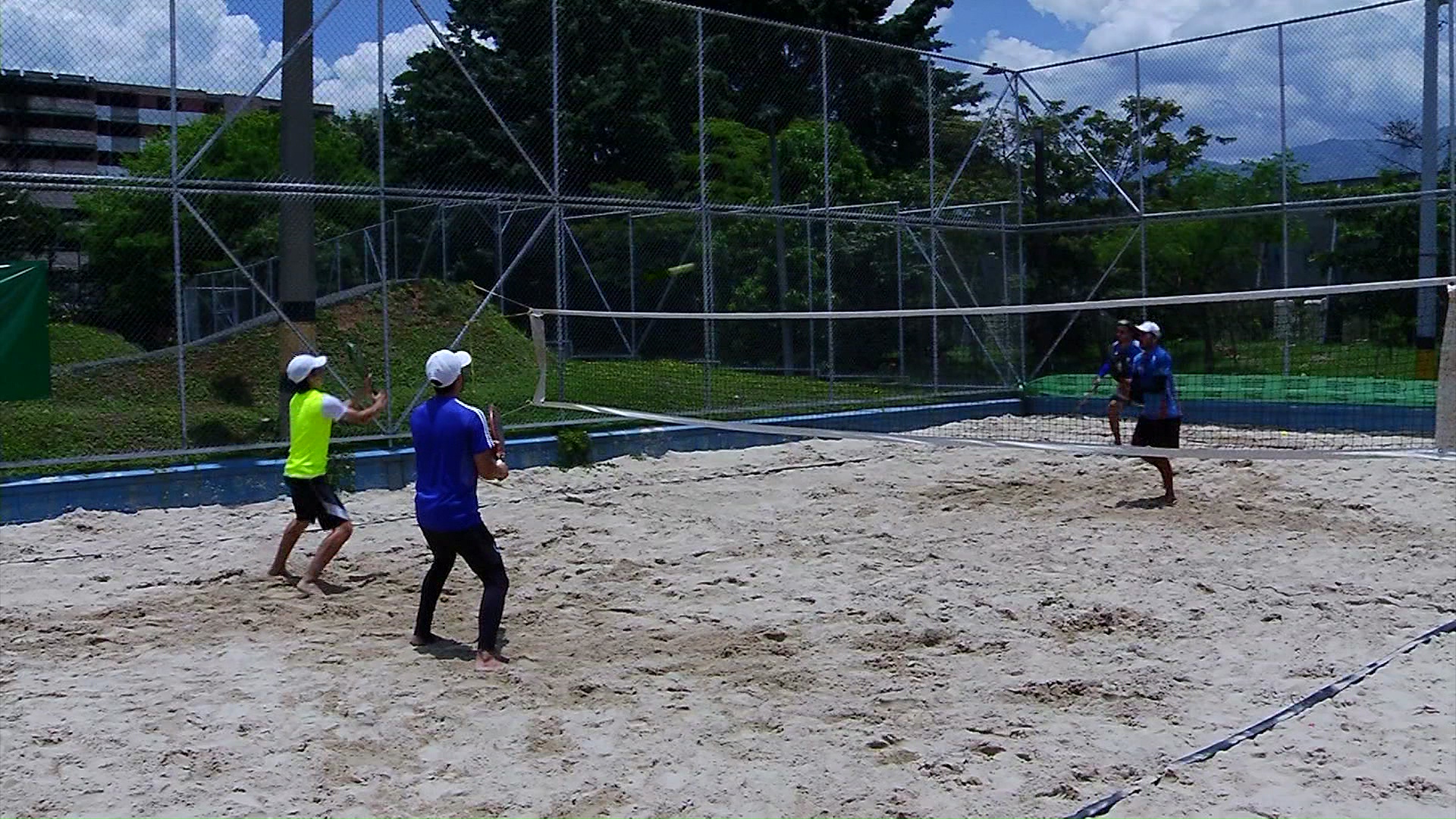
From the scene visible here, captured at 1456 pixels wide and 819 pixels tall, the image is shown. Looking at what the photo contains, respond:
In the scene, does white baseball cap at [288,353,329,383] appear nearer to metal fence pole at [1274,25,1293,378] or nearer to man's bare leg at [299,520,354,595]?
man's bare leg at [299,520,354,595]

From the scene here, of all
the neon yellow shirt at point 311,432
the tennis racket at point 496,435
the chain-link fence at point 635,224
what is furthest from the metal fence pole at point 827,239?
the tennis racket at point 496,435

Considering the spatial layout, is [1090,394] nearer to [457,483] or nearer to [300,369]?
[300,369]

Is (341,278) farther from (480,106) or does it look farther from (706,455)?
(706,455)

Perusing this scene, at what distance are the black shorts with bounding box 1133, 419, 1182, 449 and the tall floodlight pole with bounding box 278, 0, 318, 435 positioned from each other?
757 cm

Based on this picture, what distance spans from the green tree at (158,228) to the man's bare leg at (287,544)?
3.98m

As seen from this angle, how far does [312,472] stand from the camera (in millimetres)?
9250

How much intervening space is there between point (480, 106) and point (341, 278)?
148 inches

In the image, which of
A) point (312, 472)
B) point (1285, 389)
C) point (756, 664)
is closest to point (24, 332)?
point (312, 472)

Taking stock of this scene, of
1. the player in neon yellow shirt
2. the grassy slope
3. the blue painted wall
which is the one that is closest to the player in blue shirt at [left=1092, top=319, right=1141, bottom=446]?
the blue painted wall

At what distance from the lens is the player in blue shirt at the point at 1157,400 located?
1198 cm

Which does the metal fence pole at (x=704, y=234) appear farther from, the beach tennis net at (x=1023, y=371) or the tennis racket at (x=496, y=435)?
the tennis racket at (x=496, y=435)

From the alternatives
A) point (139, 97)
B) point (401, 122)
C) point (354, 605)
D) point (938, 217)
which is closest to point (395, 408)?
point (401, 122)

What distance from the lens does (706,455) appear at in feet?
50.1

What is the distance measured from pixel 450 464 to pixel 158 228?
6.47 m
